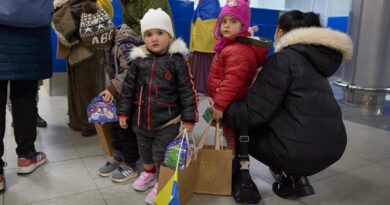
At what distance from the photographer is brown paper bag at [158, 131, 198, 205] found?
Result: 1527 millimetres

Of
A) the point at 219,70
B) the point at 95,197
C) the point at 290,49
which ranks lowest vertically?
the point at 95,197

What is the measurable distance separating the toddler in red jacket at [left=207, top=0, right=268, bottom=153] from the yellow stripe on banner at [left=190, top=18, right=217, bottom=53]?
2.12m

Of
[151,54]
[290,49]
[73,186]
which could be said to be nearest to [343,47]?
[290,49]

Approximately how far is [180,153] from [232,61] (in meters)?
0.58

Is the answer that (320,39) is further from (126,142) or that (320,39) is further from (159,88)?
(126,142)

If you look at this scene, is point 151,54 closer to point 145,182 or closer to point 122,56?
point 122,56

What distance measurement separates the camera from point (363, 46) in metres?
3.87

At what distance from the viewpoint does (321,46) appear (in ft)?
5.38

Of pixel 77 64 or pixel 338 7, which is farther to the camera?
pixel 338 7

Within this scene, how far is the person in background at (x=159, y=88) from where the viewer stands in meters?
1.67

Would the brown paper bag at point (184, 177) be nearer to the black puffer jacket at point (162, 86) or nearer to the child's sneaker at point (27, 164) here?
the black puffer jacket at point (162, 86)

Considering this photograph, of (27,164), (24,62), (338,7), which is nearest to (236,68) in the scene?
(24,62)

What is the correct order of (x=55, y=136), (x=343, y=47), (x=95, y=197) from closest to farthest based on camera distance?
(x=343, y=47), (x=95, y=197), (x=55, y=136)

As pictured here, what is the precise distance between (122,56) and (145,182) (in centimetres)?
71
